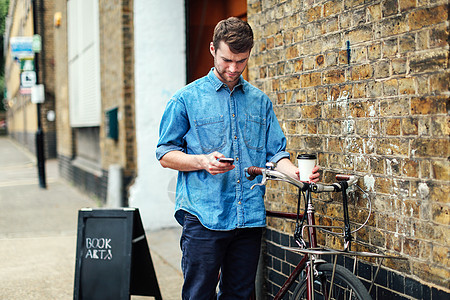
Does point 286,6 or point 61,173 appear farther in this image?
point 61,173

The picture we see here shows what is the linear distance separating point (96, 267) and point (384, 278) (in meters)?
2.06

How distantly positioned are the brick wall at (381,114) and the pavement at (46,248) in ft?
7.42

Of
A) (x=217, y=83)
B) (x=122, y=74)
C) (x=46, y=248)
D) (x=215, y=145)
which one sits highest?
(x=122, y=74)

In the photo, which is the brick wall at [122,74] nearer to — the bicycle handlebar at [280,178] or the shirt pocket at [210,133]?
the shirt pocket at [210,133]

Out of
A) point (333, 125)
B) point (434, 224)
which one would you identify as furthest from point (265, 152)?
point (434, 224)

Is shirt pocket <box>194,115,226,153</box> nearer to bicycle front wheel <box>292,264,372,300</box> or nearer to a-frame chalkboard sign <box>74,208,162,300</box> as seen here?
bicycle front wheel <box>292,264,372,300</box>

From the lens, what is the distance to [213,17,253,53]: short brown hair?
8.36 feet

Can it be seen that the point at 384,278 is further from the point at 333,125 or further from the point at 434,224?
the point at 333,125

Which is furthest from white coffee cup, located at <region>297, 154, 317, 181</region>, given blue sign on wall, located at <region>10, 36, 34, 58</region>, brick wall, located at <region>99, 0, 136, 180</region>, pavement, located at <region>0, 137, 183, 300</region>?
blue sign on wall, located at <region>10, 36, 34, 58</region>

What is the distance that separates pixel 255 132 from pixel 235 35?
1.86 ft

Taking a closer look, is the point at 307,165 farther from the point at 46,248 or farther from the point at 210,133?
the point at 46,248

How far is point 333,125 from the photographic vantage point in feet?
10.9

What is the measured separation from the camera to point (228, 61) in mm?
2633

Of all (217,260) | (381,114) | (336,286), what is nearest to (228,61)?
(381,114)
